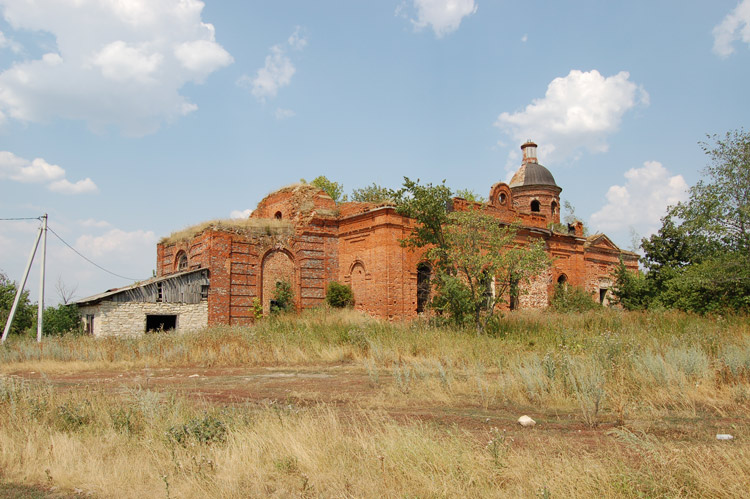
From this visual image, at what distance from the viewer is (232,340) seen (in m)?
16.1

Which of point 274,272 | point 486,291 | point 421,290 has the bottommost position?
point 486,291

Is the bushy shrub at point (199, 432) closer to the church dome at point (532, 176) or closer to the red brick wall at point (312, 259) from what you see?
the red brick wall at point (312, 259)

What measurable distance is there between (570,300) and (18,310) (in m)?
30.3

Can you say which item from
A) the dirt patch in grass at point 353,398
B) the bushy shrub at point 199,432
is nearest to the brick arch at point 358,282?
the dirt patch in grass at point 353,398

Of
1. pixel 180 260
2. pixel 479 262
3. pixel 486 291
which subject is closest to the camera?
pixel 479 262

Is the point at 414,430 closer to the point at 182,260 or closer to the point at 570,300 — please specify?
the point at 182,260

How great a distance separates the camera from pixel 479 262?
16062mm

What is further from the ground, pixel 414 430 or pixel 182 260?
pixel 182 260

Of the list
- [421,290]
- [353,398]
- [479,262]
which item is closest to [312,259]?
[421,290]

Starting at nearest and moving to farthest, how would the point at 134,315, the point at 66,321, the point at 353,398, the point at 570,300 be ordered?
the point at 353,398 < the point at 134,315 < the point at 66,321 < the point at 570,300

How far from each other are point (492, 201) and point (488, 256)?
13.1 meters

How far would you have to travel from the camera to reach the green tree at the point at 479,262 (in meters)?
15.9

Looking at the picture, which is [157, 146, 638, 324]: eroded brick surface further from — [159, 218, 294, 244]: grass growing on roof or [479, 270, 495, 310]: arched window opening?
[479, 270, 495, 310]: arched window opening

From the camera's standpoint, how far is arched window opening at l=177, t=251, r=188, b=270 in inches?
1008
